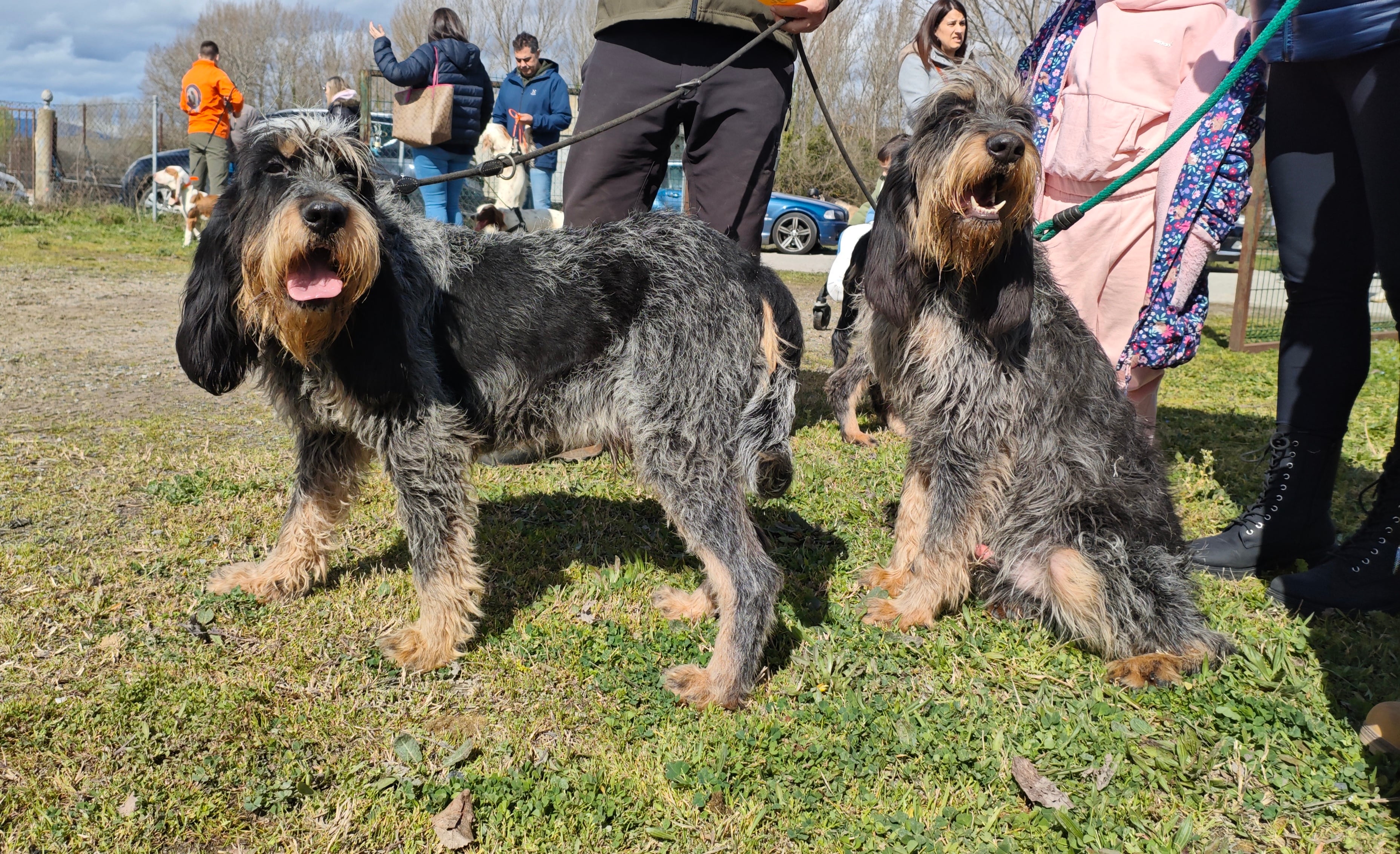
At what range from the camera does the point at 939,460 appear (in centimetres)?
366

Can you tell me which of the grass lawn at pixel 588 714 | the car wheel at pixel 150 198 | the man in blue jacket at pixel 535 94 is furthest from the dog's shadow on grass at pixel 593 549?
the car wheel at pixel 150 198

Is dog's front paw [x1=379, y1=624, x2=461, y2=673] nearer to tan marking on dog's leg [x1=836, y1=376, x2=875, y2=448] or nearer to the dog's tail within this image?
the dog's tail

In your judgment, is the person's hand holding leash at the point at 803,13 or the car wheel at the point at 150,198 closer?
the person's hand holding leash at the point at 803,13

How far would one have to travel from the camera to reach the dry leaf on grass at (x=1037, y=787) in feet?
8.96

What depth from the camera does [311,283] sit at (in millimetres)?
2697

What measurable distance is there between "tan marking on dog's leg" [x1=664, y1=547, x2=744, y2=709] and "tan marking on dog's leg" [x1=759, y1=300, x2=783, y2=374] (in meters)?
0.75

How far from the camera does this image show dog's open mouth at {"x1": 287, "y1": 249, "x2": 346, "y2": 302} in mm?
2688

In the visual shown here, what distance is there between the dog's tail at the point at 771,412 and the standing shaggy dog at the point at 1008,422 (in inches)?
17.9

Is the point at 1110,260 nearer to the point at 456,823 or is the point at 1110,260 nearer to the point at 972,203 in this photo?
the point at 972,203

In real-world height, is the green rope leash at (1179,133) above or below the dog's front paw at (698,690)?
above

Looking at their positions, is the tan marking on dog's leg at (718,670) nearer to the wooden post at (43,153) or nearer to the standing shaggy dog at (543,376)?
the standing shaggy dog at (543,376)

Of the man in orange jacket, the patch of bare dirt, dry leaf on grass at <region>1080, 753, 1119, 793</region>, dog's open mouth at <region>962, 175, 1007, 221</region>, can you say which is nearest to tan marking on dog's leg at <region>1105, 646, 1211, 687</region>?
dry leaf on grass at <region>1080, 753, 1119, 793</region>

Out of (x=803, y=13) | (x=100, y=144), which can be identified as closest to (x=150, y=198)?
(x=100, y=144)

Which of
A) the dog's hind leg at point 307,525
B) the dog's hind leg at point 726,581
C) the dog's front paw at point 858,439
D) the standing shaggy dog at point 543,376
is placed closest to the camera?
the standing shaggy dog at point 543,376
